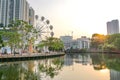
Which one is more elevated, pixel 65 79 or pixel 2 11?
pixel 2 11

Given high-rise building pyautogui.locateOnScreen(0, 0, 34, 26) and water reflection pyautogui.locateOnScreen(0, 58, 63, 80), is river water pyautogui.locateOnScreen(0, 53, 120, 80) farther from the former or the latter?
high-rise building pyautogui.locateOnScreen(0, 0, 34, 26)

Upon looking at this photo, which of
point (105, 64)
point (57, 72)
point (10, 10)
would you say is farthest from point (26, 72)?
point (10, 10)

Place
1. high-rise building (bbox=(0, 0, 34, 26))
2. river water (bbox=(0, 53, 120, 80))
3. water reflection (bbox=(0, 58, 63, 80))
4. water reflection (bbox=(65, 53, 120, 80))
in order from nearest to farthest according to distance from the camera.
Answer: water reflection (bbox=(0, 58, 63, 80)) → river water (bbox=(0, 53, 120, 80)) → water reflection (bbox=(65, 53, 120, 80)) → high-rise building (bbox=(0, 0, 34, 26))

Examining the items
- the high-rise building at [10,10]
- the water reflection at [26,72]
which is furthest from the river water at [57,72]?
the high-rise building at [10,10]

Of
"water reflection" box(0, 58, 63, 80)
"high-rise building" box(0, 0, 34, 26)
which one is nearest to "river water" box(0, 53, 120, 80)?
"water reflection" box(0, 58, 63, 80)

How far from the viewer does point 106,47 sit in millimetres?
112562

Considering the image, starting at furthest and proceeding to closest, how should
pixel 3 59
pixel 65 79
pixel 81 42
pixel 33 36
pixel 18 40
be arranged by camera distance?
pixel 81 42 < pixel 33 36 < pixel 18 40 < pixel 3 59 < pixel 65 79

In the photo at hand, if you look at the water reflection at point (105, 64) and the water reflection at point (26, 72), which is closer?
the water reflection at point (26, 72)

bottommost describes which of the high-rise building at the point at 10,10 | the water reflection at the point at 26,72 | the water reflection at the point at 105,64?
the water reflection at the point at 105,64

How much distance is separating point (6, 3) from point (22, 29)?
60.4m

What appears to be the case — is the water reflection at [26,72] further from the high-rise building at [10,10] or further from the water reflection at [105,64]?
the high-rise building at [10,10]

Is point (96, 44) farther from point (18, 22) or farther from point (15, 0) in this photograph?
point (18, 22)

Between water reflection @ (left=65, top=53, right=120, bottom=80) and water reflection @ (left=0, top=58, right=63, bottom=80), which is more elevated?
water reflection @ (left=0, top=58, right=63, bottom=80)

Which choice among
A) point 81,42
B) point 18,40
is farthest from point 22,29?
point 81,42
